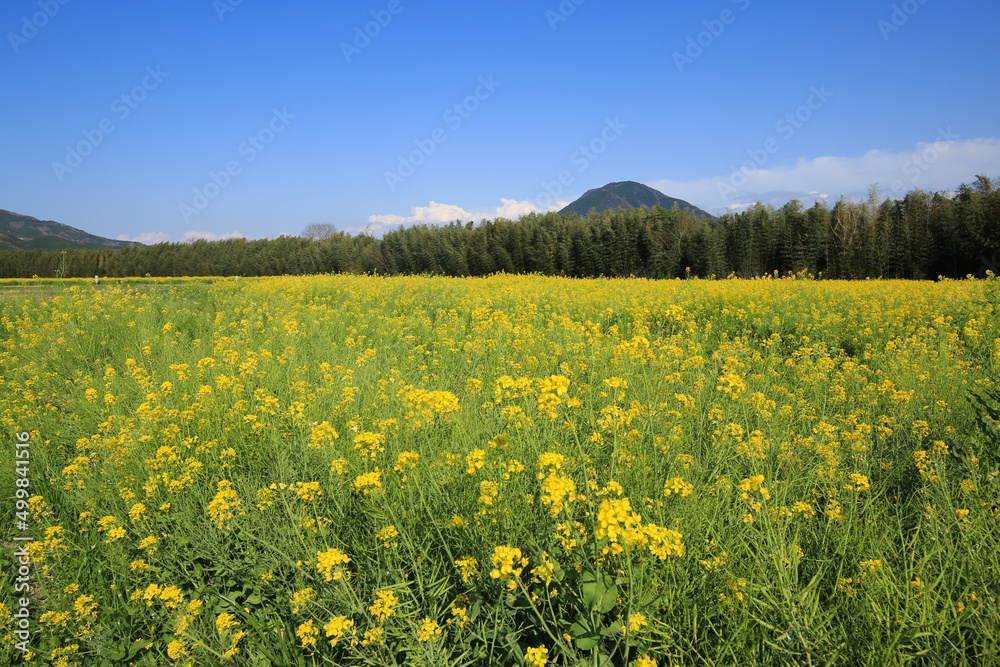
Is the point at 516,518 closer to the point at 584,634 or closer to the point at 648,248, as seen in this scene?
the point at 584,634

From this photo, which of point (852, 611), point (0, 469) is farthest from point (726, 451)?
point (0, 469)

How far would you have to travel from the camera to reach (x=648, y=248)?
1396 inches

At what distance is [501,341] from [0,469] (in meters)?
5.01

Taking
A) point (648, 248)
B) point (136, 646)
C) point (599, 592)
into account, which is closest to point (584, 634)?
point (599, 592)

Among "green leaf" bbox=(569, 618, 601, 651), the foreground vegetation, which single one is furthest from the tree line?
"green leaf" bbox=(569, 618, 601, 651)

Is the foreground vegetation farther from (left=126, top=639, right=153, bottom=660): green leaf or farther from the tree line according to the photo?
the tree line

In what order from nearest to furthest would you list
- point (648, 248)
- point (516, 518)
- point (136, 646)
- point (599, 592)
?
point (599, 592) → point (516, 518) → point (136, 646) → point (648, 248)

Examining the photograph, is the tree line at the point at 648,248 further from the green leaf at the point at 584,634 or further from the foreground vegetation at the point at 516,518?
the green leaf at the point at 584,634

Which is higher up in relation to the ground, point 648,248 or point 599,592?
point 648,248

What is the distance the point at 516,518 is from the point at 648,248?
36.4 metres

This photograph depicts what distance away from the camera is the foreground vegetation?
64.4 inches

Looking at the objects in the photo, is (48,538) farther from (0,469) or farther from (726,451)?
(726,451)

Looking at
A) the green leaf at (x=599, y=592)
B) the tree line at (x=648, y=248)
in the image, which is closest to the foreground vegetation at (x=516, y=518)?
the green leaf at (x=599, y=592)

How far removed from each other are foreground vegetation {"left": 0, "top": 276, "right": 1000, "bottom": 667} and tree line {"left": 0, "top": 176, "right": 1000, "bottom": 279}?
1042cm
